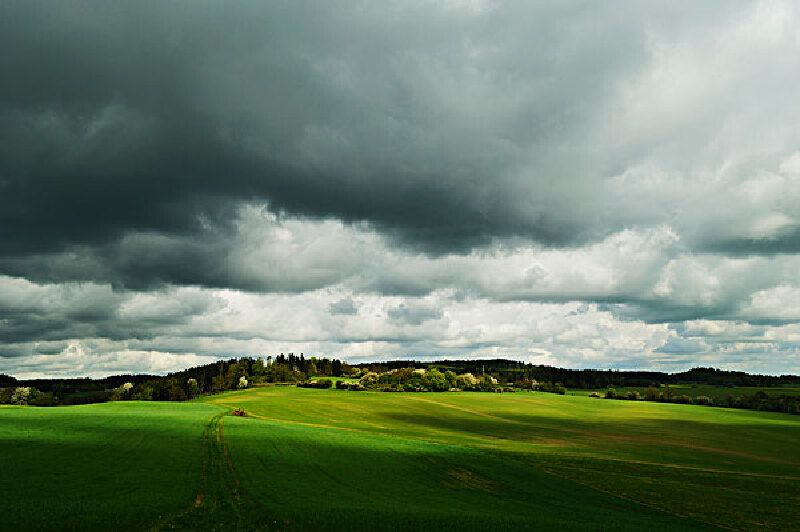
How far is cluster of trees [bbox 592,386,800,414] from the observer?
140750mm

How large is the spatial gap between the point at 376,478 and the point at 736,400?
158m

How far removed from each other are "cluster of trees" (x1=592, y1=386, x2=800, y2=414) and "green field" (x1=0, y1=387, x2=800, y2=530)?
6972 centimetres

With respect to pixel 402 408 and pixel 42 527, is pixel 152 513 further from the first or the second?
pixel 402 408

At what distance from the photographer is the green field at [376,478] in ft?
85.5

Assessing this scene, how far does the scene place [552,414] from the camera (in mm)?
116812

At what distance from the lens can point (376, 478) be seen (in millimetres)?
39688

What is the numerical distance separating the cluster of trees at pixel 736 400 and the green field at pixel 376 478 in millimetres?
69716

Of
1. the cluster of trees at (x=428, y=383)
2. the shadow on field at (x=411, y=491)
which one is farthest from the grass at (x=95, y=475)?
the cluster of trees at (x=428, y=383)

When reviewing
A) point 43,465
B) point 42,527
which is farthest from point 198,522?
point 43,465

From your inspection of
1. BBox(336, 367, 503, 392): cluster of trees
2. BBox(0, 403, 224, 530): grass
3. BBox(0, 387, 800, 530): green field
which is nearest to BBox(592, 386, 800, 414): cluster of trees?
BBox(336, 367, 503, 392): cluster of trees

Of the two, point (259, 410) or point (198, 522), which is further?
point (259, 410)

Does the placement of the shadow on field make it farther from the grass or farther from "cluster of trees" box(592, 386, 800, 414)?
"cluster of trees" box(592, 386, 800, 414)

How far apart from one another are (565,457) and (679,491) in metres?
16.3

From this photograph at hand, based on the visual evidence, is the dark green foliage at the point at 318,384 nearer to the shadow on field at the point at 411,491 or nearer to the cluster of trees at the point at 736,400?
the cluster of trees at the point at 736,400
